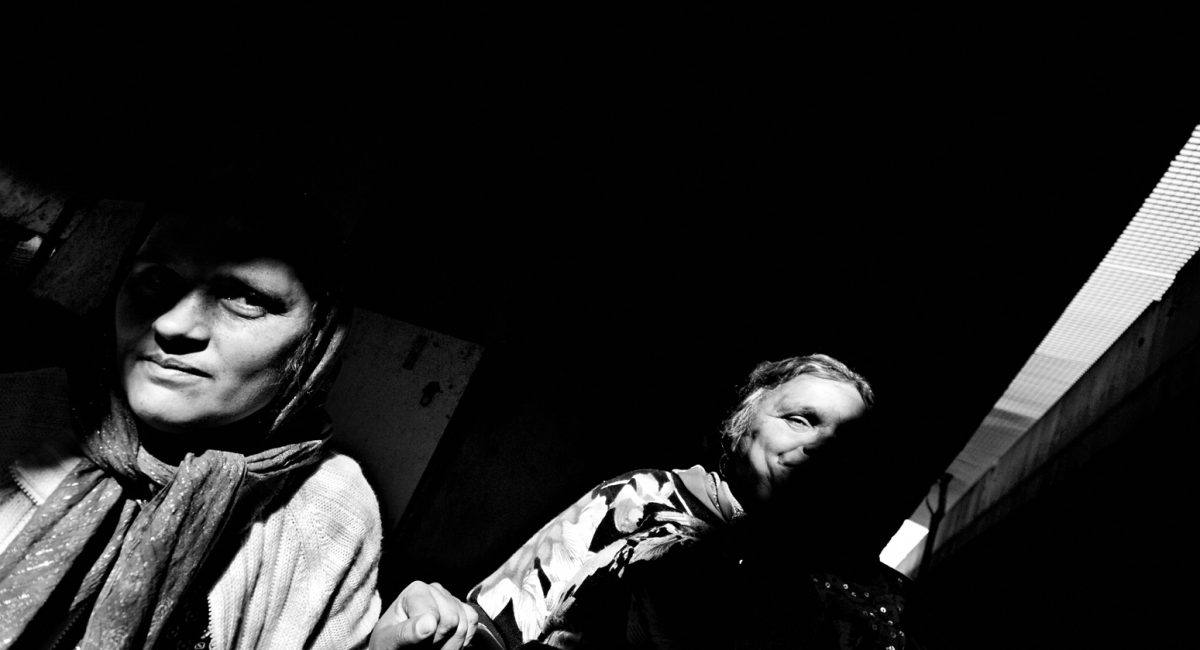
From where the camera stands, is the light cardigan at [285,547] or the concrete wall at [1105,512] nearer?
the light cardigan at [285,547]

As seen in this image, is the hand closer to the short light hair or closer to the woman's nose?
the woman's nose

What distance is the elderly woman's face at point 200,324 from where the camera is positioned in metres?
0.81

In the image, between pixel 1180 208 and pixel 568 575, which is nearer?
pixel 568 575

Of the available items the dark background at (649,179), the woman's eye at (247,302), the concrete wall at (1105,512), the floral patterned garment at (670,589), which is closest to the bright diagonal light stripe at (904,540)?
the concrete wall at (1105,512)

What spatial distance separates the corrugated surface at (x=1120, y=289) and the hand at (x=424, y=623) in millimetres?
2052

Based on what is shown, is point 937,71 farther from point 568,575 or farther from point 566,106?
point 568,575

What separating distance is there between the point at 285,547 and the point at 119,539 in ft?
0.87

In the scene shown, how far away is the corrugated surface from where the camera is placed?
1.56 metres

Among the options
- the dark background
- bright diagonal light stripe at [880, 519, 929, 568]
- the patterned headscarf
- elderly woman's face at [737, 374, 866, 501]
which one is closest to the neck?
the patterned headscarf

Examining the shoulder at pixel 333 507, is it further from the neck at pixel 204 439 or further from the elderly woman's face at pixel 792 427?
the elderly woman's face at pixel 792 427

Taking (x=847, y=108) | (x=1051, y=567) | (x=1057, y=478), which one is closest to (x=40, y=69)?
(x=847, y=108)

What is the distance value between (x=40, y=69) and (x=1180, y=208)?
3.46 meters

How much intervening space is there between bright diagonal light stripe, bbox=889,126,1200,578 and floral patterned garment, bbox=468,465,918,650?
1259mm

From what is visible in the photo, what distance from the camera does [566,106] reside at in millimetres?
1521
